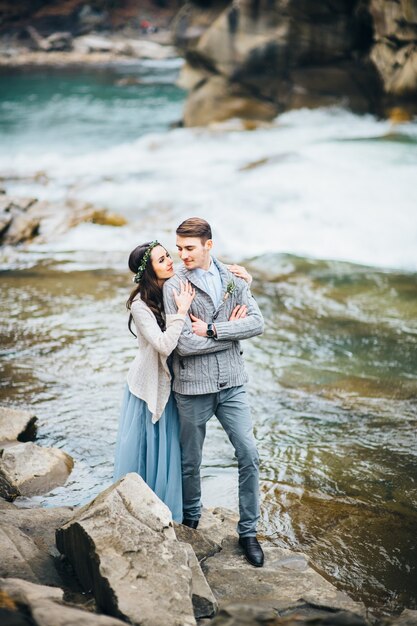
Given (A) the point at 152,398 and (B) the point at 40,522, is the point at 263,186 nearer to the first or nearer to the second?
(A) the point at 152,398

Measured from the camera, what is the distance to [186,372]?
408 cm

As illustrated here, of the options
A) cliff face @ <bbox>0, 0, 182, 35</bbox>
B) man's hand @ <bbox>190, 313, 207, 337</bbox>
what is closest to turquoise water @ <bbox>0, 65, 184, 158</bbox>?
cliff face @ <bbox>0, 0, 182, 35</bbox>

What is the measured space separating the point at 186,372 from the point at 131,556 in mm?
1091

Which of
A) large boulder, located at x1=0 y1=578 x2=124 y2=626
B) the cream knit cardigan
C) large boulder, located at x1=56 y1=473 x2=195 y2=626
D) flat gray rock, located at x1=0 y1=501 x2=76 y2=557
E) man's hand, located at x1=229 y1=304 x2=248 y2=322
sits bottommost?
flat gray rock, located at x1=0 y1=501 x2=76 y2=557

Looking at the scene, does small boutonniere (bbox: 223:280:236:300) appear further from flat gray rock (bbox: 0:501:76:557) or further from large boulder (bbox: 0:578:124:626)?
large boulder (bbox: 0:578:124:626)

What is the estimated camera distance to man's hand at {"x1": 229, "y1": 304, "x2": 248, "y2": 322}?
4164mm

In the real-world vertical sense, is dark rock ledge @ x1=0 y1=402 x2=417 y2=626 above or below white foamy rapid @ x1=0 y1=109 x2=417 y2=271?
above

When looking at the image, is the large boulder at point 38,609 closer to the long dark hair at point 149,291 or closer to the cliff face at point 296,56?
the long dark hair at point 149,291

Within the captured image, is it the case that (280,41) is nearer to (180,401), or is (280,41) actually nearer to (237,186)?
(237,186)

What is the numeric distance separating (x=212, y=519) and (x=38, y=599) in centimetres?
177

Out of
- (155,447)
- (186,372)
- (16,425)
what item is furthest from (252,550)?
(16,425)

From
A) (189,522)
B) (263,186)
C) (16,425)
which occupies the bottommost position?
(263,186)

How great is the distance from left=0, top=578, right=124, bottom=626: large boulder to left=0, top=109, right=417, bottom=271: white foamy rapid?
894cm

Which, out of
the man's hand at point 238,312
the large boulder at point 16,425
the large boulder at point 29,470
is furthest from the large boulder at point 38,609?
the large boulder at point 16,425
